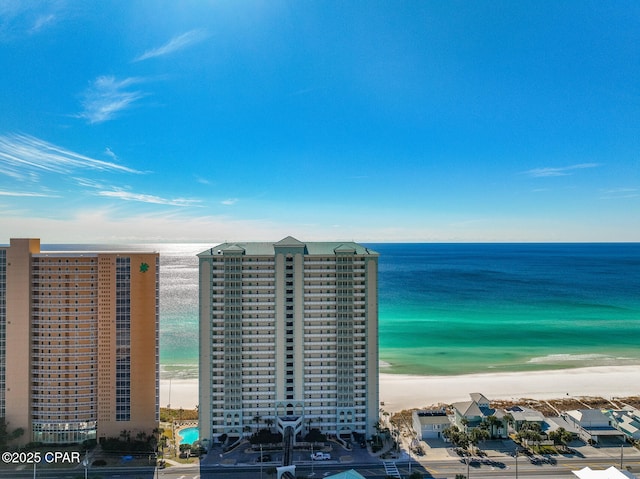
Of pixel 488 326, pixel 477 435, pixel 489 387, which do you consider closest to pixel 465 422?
pixel 477 435

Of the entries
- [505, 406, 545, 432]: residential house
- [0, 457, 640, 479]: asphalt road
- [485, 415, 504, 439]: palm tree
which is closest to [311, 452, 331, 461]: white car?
[0, 457, 640, 479]: asphalt road

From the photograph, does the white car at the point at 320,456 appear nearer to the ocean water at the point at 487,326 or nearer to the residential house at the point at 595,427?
the residential house at the point at 595,427

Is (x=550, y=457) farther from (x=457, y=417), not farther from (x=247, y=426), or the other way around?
(x=247, y=426)

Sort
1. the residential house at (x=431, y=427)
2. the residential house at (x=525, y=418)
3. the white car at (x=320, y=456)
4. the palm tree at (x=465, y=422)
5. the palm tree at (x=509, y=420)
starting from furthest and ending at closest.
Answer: the residential house at (x=525, y=418) < the palm tree at (x=465, y=422) < the residential house at (x=431, y=427) < the palm tree at (x=509, y=420) < the white car at (x=320, y=456)

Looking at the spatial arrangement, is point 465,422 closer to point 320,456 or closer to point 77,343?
point 320,456

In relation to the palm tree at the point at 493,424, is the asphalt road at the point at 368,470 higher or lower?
lower

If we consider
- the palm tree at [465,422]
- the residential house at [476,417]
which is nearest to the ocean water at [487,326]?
the residential house at [476,417]
